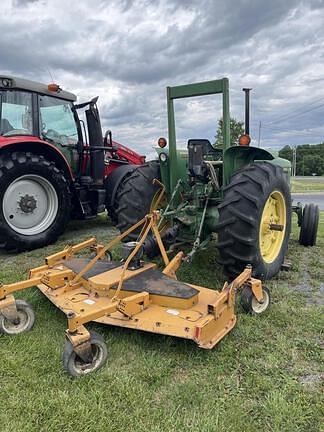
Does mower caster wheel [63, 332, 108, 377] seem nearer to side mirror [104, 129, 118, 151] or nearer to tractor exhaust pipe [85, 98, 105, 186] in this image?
tractor exhaust pipe [85, 98, 105, 186]

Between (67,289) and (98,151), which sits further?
(98,151)

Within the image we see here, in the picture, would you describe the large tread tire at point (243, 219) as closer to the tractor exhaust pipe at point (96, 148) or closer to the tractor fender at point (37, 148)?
the tractor fender at point (37, 148)

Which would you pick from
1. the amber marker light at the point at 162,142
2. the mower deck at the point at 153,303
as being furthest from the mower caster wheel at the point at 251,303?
the amber marker light at the point at 162,142

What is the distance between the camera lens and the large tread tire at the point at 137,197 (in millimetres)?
4266

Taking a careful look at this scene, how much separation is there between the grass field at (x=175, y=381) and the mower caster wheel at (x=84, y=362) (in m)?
0.06

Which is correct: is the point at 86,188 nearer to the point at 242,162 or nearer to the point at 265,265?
the point at 242,162

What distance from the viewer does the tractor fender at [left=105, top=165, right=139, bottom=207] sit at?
6.32m

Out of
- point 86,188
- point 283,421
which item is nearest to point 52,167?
point 86,188

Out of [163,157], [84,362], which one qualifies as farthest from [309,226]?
[84,362]

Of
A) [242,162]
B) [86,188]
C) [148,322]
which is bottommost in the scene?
[148,322]

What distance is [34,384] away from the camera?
222cm

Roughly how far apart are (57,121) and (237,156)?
337 cm

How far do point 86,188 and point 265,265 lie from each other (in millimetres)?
3640

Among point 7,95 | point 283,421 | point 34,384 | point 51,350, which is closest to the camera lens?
point 283,421
